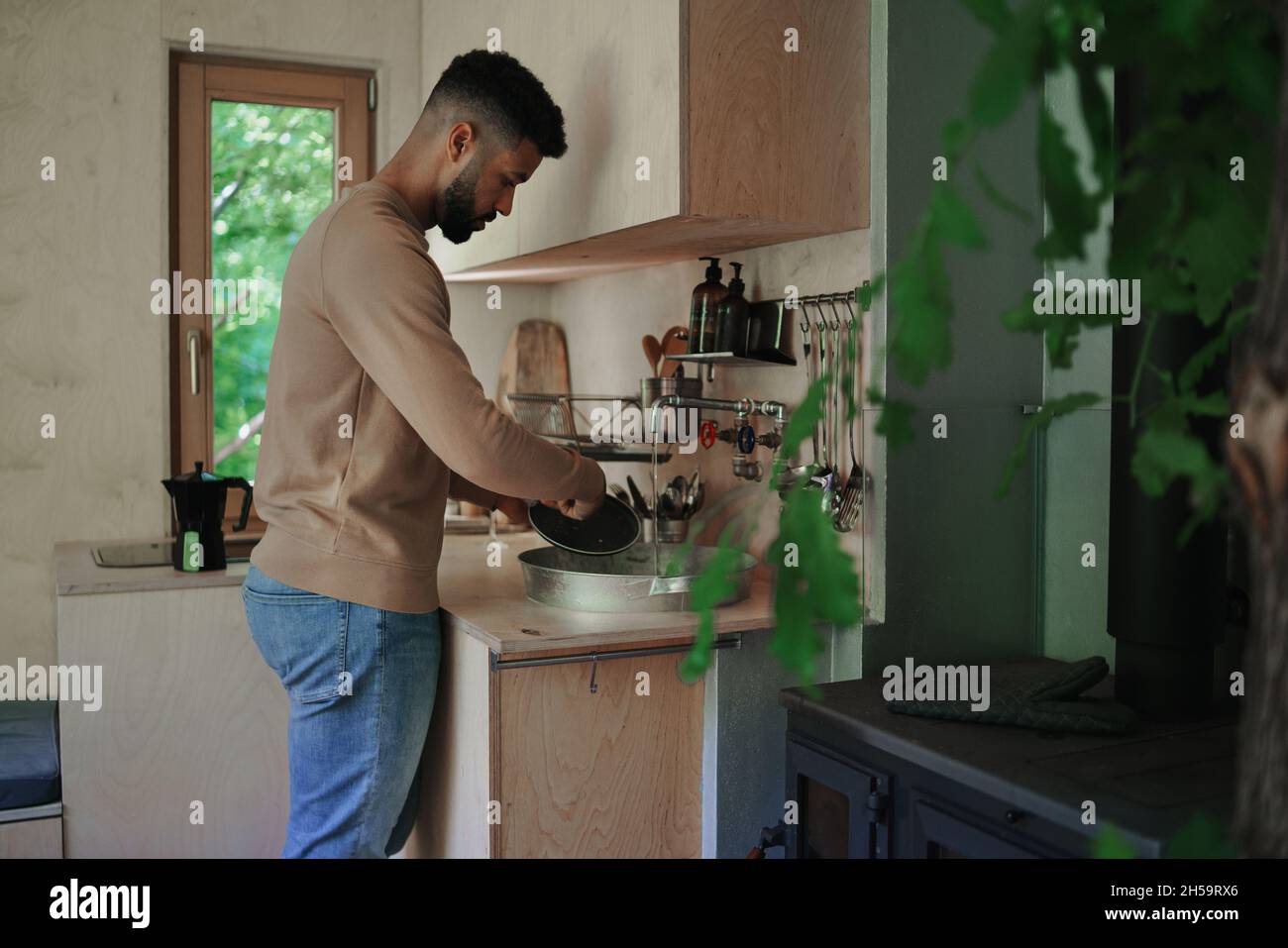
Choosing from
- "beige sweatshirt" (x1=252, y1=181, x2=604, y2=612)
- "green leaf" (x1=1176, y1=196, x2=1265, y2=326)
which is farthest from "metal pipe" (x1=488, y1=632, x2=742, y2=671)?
"green leaf" (x1=1176, y1=196, x2=1265, y2=326)

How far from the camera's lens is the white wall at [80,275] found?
9.48 ft

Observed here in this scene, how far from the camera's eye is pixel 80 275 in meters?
2.94

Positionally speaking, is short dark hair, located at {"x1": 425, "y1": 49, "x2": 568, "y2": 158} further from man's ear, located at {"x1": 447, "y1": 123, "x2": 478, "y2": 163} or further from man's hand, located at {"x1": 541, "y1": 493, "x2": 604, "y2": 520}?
man's hand, located at {"x1": 541, "y1": 493, "x2": 604, "y2": 520}

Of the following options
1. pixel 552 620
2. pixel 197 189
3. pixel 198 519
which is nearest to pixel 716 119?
pixel 552 620

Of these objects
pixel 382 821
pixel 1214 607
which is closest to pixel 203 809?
pixel 382 821

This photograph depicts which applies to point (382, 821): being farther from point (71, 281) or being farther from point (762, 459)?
point (71, 281)

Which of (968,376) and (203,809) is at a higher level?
(968,376)

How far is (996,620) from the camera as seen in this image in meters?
2.11

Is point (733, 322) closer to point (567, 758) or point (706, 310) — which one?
point (706, 310)

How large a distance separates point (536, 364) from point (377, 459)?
1547mm

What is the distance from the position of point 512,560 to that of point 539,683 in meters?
0.75

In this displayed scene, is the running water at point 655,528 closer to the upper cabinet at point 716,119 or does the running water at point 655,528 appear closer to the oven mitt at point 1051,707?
the upper cabinet at point 716,119

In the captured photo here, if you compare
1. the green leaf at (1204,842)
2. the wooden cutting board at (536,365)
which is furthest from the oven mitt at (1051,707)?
the wooden cutting board at (536,365)

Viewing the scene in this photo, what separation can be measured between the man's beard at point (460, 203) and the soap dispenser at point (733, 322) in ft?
1.77
